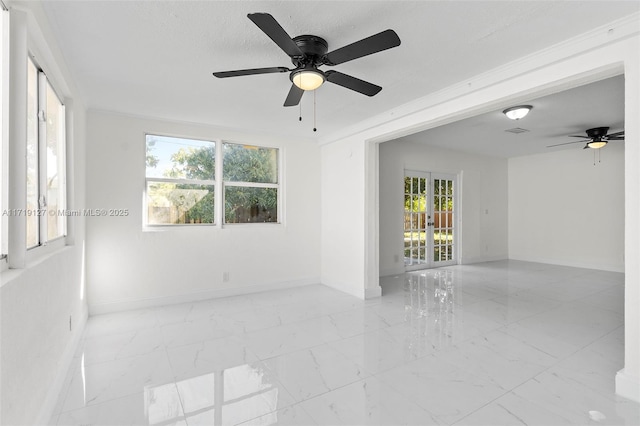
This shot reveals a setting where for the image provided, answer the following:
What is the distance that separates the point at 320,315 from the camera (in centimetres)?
367

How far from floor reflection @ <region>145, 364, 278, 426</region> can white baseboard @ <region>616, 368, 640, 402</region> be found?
89.1 inches

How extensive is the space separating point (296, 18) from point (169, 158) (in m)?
2.94

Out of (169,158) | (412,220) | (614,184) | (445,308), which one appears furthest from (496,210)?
(169,158)

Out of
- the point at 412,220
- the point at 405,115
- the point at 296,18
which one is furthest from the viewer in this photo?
the point at 412,220

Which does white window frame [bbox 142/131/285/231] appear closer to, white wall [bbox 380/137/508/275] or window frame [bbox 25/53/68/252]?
window frame [bbox 25/53/68/252]

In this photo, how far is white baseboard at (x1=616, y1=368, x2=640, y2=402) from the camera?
1992 mm

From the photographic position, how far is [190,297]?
13.9 feet

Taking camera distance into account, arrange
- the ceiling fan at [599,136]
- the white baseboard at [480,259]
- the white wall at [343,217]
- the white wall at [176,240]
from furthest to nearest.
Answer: the white baseboard at [480,259] < the ceiling fan at [599,136] < the white wall at [343,217] < the white wall at [176,240]

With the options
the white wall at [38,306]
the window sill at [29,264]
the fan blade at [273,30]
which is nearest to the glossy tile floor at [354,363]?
the white wall at [38,306]

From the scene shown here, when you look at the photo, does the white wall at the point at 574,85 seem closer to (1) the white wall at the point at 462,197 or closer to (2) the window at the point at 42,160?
(1) the white wall at the point at 462,197

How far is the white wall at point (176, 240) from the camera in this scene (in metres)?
3.73

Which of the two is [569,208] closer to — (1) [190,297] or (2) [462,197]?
(2) [462,197]

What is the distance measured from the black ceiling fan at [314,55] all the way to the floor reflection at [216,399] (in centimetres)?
220

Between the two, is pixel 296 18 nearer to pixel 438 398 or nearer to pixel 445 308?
pixel 438 398
